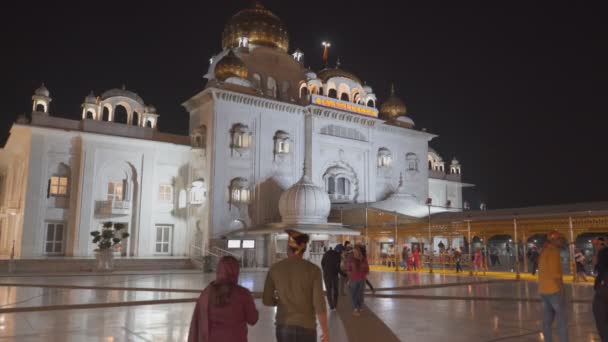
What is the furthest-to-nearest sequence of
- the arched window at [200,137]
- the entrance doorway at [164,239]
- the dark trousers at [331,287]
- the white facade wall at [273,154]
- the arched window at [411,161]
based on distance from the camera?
1. the arched window at [411,161]
2. the arched window at [200,137]
3. the entrance doorway at [164,239]
4. the white facade wall at [273,154]
5. the dark trousers at [331,287]

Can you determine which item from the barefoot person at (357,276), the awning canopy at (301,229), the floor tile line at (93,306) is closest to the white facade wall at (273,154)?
the awning canopy at (301,229)

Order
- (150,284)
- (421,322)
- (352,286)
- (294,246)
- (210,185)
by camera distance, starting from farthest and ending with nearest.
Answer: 1. (210,185)
2. (150,284)
3. (352,286)
4. (421,322)
5. (294,246)

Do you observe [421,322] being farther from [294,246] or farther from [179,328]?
[294,246]

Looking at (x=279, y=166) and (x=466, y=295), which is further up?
(x=279, y=166)

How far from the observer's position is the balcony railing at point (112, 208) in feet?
88.8

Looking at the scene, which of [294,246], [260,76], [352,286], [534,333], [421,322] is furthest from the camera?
[260,76]

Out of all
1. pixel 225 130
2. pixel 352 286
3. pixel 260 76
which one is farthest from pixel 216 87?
pixel 352 286

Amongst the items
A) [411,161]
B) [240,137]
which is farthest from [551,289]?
[411,161]

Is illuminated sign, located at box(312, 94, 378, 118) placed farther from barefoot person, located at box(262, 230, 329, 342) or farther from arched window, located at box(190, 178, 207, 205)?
barefoot person, located at box(262, 230, 329, 342)

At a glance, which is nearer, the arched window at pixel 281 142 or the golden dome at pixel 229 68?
the golden dome at pixel 229 68

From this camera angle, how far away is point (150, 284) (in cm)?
1609

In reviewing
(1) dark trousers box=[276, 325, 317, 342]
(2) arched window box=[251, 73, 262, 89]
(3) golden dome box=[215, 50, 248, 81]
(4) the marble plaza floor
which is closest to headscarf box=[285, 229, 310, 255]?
(1) dark trousers box=[276, 325, 317, 342]

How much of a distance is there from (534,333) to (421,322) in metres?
1.89

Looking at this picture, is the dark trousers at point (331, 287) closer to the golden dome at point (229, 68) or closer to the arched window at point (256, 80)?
the golden dome at point (229, 68)
